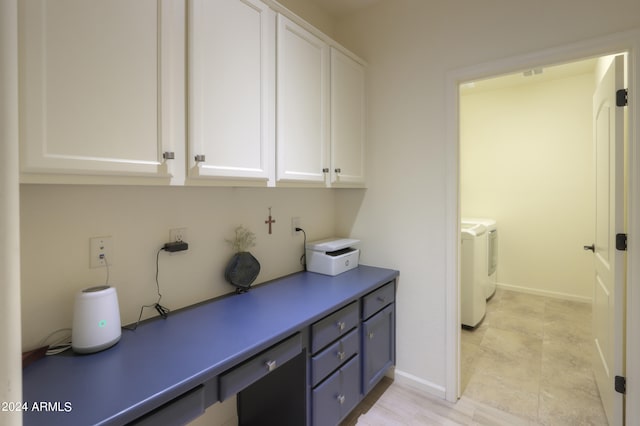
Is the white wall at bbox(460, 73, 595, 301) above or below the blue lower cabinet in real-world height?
above

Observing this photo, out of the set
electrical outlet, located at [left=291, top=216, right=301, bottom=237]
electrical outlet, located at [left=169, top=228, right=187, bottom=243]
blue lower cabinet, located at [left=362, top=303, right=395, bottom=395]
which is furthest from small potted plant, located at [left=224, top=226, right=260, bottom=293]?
blue lower cabinet, located at [left=362, top=303, right=395, bottom=395]

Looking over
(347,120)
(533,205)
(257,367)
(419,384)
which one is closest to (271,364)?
(257,367)

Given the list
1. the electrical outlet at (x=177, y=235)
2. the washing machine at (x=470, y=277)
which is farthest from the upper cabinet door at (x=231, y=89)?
the washing machine at (x=470, y=277)

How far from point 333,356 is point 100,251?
1173 mm

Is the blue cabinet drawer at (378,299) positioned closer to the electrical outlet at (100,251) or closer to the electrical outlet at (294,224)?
the electrical outlet at (294,224)

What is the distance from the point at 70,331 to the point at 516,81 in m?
4.85

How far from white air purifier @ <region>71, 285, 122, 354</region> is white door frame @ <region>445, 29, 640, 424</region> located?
1.84 meters

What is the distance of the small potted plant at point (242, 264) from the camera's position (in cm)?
169

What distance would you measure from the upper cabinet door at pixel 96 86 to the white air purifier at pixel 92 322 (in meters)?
0.45

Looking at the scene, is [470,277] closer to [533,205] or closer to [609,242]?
[609,242]

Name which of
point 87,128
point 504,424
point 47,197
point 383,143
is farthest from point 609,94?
point 47,197

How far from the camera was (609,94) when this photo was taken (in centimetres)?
174

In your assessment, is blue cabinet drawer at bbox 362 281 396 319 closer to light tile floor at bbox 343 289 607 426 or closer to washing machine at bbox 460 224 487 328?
light tile floor at bbox 343 289 607 426

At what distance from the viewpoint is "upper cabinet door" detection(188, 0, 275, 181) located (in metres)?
1.24
